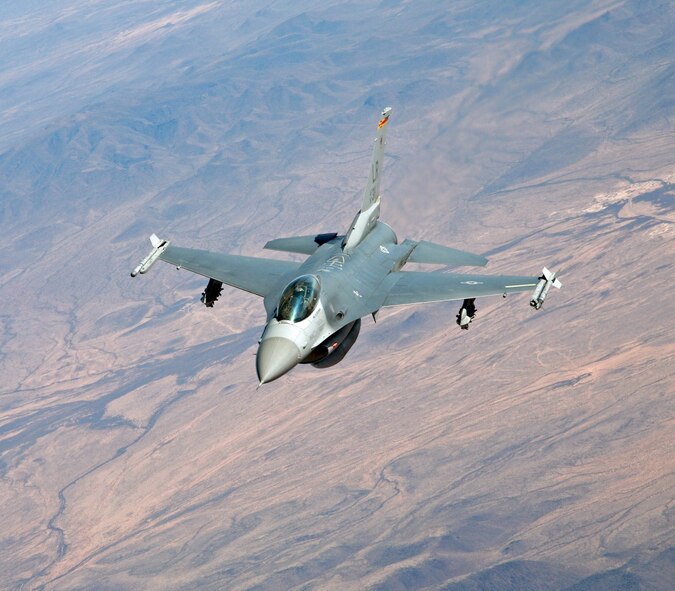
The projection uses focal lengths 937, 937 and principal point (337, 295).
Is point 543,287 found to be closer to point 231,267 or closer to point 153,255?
point 231,267

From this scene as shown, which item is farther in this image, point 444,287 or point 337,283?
point 444,287

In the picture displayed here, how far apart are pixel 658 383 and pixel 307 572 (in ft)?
244

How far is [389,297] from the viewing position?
152ft

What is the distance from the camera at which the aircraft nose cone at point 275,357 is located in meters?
38.6

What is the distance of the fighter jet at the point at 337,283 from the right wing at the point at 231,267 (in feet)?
0.17

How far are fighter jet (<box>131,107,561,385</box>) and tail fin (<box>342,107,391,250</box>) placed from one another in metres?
0.06

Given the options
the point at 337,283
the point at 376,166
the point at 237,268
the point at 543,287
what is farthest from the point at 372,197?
the point at 543,287

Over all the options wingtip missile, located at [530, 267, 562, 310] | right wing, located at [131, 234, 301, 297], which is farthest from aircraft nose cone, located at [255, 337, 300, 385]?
wingtip missile, located at [530, 267, 562, 310]

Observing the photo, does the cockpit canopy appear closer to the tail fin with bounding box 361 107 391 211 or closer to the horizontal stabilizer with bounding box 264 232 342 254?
the horizontal stabilizer with bounding box 264 232 342 254

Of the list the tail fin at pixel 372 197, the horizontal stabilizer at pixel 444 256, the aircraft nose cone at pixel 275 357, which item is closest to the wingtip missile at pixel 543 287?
the horizontal stabilizer at pixel 444 256

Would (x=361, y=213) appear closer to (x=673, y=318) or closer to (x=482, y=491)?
(x=482, y=491)

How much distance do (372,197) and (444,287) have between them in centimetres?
948

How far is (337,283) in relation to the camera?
44.7 m

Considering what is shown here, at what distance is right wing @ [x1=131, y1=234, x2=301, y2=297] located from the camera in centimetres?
4810
